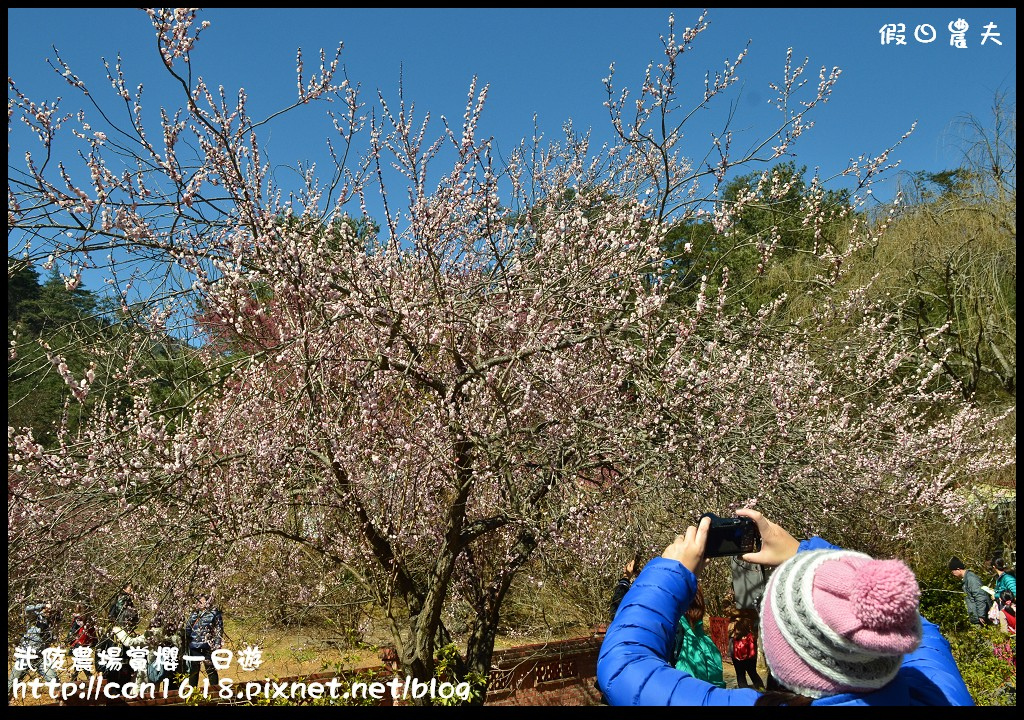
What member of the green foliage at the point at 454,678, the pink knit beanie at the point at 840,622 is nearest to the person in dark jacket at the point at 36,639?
the green foliage at the point at 454,678

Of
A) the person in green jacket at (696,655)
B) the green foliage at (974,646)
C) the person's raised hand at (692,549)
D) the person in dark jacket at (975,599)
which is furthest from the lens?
the person in dark jacket at (975,599)

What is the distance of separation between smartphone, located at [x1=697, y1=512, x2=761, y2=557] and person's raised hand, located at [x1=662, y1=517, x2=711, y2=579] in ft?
0.14

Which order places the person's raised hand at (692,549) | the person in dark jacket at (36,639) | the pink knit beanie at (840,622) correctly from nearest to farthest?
the pink knit beanie at (840,622) < the person's raised hand at (692,549) < the person in dark jacket at (36,639)

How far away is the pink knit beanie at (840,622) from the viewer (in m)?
1.10

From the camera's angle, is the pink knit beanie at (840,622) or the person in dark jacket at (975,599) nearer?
the pink knit beanie at (840,622)

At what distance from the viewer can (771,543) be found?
1.50 m

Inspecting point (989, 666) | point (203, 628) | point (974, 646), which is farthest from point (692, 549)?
point (974, 646)

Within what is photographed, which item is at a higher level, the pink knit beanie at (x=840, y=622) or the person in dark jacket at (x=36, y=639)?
the pink knit beanie at (x=840, y=622)

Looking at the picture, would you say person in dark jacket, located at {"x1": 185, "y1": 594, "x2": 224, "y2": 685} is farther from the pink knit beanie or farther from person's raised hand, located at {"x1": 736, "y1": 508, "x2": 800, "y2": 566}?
the pink knit beanie

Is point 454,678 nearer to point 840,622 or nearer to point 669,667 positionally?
point 669,667

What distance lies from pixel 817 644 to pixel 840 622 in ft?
0.19

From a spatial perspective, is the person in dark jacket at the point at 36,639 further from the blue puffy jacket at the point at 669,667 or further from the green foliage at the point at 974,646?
the green foliage at the point at 974,646

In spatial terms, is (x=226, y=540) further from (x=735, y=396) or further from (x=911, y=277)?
(x=911, y=277)

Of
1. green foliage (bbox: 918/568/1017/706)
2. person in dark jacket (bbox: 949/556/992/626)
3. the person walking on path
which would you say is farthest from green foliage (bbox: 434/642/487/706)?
person in dark jacket (bbox: 949/556/992/626)
